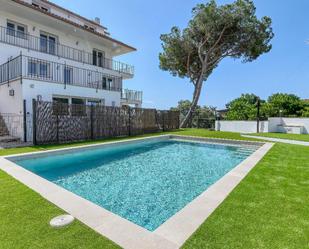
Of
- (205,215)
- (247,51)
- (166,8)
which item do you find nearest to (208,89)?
(247,51)

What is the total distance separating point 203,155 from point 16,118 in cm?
985

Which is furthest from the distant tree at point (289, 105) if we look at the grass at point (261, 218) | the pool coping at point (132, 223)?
the pool coping at point (132, 223)

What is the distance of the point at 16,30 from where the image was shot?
591 inches

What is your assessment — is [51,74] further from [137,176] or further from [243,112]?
[243,112]

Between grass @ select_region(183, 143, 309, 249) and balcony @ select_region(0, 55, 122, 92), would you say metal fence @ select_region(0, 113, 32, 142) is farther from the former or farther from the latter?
grass @ select_region(183, 143, 309, 249)

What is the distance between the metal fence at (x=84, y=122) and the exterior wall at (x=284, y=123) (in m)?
10.9

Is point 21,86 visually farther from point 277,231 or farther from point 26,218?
point 277,231

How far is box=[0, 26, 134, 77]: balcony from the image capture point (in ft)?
47.7

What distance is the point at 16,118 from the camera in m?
11.6

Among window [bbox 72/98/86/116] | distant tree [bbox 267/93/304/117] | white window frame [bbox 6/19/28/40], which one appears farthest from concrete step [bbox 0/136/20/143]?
distant tree [bbox 267/93/304/117]

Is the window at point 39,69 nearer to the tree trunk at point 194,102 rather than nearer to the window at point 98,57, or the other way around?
the window at point 98,57

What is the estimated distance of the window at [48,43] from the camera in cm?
1646

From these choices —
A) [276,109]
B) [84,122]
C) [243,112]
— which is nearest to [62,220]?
[84,122]

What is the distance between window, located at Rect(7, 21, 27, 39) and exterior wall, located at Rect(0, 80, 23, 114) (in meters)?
4.33
